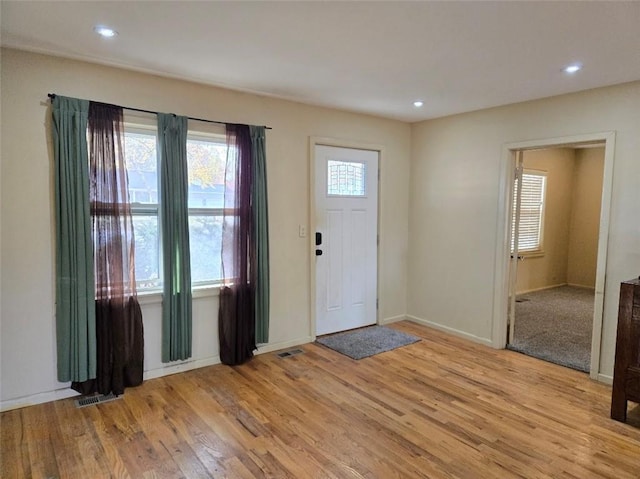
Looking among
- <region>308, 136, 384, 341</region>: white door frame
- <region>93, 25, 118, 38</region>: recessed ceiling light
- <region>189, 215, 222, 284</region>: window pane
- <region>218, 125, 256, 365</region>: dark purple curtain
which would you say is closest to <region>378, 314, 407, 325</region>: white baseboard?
<region>308, 136, 384, 341</region>: white door frame

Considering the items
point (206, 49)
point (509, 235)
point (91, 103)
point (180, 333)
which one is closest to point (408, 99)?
point (509, 235)

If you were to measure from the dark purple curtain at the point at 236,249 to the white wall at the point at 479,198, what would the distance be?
2261mm

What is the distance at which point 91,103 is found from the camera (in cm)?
285

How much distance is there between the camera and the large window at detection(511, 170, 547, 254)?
6.50m

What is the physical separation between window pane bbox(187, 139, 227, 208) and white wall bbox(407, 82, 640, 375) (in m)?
2.49

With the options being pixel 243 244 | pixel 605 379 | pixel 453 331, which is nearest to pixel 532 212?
pixel 453 331

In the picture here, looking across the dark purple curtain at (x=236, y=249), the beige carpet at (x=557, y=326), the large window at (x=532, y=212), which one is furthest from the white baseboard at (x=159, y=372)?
the large window at (x=532, y=212)

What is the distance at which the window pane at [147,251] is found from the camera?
318 centimetres

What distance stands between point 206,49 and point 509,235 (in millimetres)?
3245

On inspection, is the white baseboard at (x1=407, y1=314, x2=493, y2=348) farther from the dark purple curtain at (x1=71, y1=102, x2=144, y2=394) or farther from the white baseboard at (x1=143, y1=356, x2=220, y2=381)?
the dark purple curtain at (x1=71, y1=102, x2=144, y2=394)

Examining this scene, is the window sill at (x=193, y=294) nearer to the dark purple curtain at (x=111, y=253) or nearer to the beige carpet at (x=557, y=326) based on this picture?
the dark purple curtain at (x=111, y=253)

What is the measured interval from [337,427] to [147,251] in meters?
2.00

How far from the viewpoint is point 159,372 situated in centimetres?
333

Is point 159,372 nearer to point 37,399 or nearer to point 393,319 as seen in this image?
point 37,399
